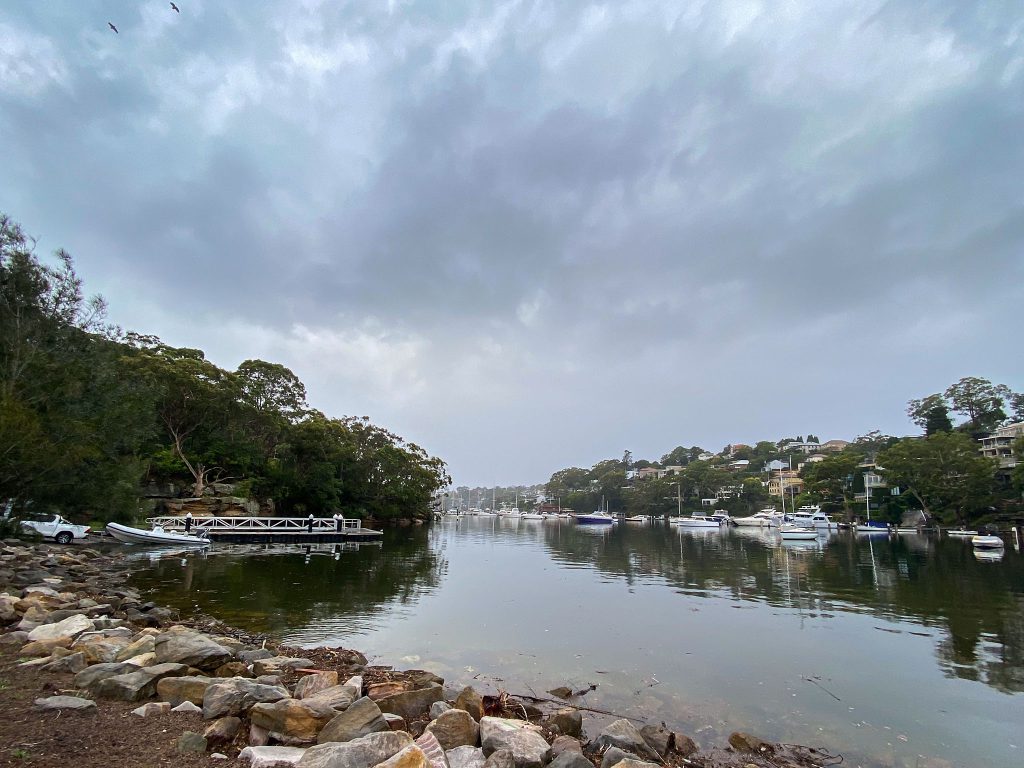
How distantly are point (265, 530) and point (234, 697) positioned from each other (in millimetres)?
39680

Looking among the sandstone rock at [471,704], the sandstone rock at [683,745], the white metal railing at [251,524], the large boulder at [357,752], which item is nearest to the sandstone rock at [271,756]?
the large boulder at [357,752]

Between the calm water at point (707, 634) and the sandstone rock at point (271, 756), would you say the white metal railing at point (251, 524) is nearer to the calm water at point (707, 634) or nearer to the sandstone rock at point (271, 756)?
the calm water at point (707, 634)

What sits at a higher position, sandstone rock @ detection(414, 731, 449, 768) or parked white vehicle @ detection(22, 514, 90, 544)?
parked white vehicle @ detection(22, 514, 90, 544)

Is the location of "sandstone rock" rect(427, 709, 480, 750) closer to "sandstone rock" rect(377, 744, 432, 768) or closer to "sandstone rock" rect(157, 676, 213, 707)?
"sandstone rock" rect(377, 744, 432, 768)

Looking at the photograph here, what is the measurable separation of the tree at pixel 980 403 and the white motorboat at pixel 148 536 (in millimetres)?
108861

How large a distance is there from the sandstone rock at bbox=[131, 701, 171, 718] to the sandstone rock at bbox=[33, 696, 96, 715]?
17.2 inches

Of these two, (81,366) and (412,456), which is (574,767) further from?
(412,456)

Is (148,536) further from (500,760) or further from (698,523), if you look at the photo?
(698,523)

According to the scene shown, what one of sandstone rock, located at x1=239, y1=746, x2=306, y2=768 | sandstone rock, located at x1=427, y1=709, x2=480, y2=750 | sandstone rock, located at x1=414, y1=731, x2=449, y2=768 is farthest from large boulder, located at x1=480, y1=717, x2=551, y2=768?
sandstone rock, located at x1=239, y1=746, x2=306, y2=768

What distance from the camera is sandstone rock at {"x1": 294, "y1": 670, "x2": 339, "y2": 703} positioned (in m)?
7.60

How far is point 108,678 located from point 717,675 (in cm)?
1163

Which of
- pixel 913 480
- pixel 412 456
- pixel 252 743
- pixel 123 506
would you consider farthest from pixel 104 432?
pixel 913 480

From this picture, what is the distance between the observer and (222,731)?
576 centimetres

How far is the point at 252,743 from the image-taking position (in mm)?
5754
